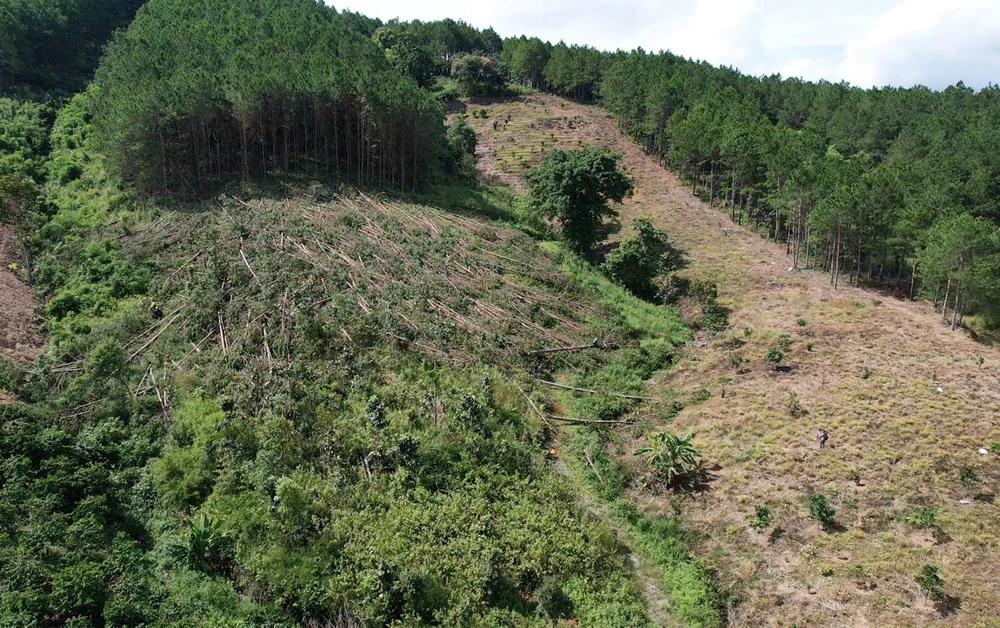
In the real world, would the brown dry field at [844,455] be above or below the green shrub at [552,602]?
above

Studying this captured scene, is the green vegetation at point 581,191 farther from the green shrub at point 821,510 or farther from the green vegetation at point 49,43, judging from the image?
the green vegetation at point 49,43

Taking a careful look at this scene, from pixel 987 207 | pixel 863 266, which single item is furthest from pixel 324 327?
pixel 987 207

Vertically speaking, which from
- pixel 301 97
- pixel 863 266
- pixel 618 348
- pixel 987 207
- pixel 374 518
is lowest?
pixel 374 518

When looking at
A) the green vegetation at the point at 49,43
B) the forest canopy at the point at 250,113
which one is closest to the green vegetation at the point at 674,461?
the forest canopy at the point at 250,113

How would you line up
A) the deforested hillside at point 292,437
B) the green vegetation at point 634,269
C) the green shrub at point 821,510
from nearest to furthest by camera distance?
the deforested hillside at point 292,437 < the green shrub at point 821,510 < the green vegetation at point 634,269

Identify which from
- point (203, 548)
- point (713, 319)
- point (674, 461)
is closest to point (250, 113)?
point (203, 548)

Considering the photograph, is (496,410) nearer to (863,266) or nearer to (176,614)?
(176,614)

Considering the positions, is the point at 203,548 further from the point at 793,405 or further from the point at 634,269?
the point at 634,269
